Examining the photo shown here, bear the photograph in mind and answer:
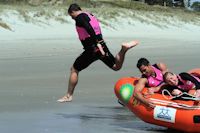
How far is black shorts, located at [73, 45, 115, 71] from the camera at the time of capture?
7949 mm

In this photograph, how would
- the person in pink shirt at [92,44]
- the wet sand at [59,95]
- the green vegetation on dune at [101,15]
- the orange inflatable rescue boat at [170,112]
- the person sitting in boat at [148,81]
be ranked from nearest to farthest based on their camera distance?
the orange inflatable rescue boat at [170,112] → the person sitting in boat at [148,81] → the wet sand at [59,95] → the person in pink shirt at [92,44] → the green vegetation on dune at [101,15]

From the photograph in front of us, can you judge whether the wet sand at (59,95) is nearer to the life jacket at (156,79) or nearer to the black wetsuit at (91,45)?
the life jacket at (156,79)

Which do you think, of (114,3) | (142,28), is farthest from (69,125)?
(114,3)

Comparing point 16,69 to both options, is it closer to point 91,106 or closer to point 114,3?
point 91,106

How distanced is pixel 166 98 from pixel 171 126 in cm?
28

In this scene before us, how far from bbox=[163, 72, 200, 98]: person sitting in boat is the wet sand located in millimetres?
483

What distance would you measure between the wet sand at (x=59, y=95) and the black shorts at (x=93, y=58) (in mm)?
477

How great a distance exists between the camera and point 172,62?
43.6ft

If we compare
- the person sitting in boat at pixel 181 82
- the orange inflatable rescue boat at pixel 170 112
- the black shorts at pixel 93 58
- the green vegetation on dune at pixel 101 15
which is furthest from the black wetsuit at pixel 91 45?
the green vegetation on dune at pixel 101 15

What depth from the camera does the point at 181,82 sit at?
618 centimetres

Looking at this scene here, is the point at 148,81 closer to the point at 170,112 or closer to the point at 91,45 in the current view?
the point at 170,112

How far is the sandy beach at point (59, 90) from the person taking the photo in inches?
256

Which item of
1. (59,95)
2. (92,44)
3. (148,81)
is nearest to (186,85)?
(148,81)

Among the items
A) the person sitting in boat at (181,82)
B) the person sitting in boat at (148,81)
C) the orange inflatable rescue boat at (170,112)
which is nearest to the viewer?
the orange inflatable rescue boat at (170,112)
